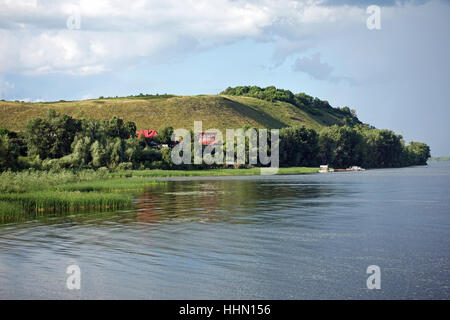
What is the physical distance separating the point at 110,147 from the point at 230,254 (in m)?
87.7

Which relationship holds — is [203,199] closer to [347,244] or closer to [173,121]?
[347,244]

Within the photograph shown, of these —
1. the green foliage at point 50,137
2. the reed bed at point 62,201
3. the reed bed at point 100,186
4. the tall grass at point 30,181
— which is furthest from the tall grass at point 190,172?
the reed bed at point 62,201

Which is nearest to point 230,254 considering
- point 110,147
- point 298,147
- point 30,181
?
point 30,181

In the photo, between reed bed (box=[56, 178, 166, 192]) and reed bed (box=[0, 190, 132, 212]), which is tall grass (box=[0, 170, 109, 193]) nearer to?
reed bed (box=[56, 178, 166, 192])

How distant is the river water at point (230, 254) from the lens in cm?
1802

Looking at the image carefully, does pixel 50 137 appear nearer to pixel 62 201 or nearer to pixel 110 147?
pixel 110 147

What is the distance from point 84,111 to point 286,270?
189253 mm

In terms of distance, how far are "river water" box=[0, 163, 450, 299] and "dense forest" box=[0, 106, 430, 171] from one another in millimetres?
49813

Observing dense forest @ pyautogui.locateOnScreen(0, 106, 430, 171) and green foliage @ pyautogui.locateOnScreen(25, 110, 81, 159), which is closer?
dense forest @ pyautogui.locateOnScreen(0, 106, 430, 171)

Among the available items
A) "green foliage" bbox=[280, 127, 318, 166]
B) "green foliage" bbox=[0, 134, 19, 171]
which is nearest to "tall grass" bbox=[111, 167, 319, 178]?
"green foliage" bbox=[280, 127, 318, 166]

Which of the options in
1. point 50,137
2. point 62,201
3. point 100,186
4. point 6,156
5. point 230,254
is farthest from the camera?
point 50,137

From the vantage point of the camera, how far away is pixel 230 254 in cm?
2398

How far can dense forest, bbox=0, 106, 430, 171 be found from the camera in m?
96.6
